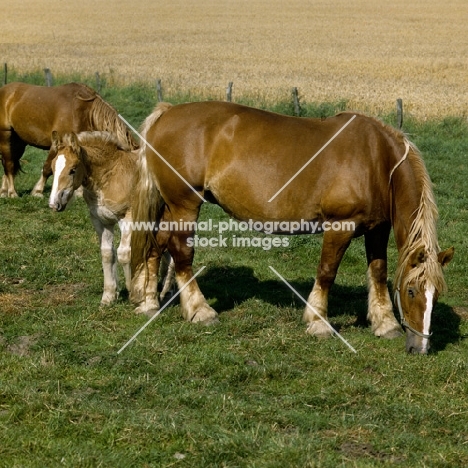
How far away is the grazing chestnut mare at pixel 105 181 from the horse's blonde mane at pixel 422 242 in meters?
2.79

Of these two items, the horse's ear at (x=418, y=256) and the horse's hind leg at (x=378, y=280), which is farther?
the horse's hind leg at (x=378, y=280)

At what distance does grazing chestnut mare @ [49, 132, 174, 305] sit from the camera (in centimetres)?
807

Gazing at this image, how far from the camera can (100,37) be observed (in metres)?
50.9

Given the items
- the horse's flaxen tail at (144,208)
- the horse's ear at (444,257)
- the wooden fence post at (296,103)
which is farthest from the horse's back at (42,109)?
the wooden fence post at (296,103)

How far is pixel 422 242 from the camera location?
696 centimetres

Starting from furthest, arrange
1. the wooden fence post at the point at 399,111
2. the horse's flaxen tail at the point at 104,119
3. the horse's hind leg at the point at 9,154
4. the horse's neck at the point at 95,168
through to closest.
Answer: the wooden fence post at the point at 399,111 → the horse's hind leg at the point at 9,154 → the horse's flaxen tail at the point at 104,119 → the horse's neck at the point at 95,168

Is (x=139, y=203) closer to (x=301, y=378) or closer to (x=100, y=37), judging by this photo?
(x=301, y=378)

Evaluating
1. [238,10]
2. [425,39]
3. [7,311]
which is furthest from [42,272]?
[238,10]

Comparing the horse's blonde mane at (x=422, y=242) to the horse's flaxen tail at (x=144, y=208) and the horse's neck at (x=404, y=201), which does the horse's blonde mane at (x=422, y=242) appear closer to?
the horse's neck at (x=404, y=201)

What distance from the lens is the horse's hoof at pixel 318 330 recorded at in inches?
299

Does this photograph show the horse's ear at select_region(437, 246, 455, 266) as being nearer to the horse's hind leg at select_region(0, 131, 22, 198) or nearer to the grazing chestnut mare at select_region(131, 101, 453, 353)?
the grazing chestnut mare at select_region(131, 101, 453, 353)

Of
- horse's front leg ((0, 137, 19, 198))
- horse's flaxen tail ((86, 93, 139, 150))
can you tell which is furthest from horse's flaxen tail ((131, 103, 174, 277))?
horse's front leg ((0, 137, 19, 198))

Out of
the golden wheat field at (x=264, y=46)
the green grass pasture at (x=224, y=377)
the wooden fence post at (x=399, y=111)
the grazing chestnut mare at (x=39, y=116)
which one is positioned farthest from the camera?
the golden wheat field at (x=264, y=46)

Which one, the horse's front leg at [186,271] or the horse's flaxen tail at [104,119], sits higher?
the horse's flaxen tail at [104,119]
